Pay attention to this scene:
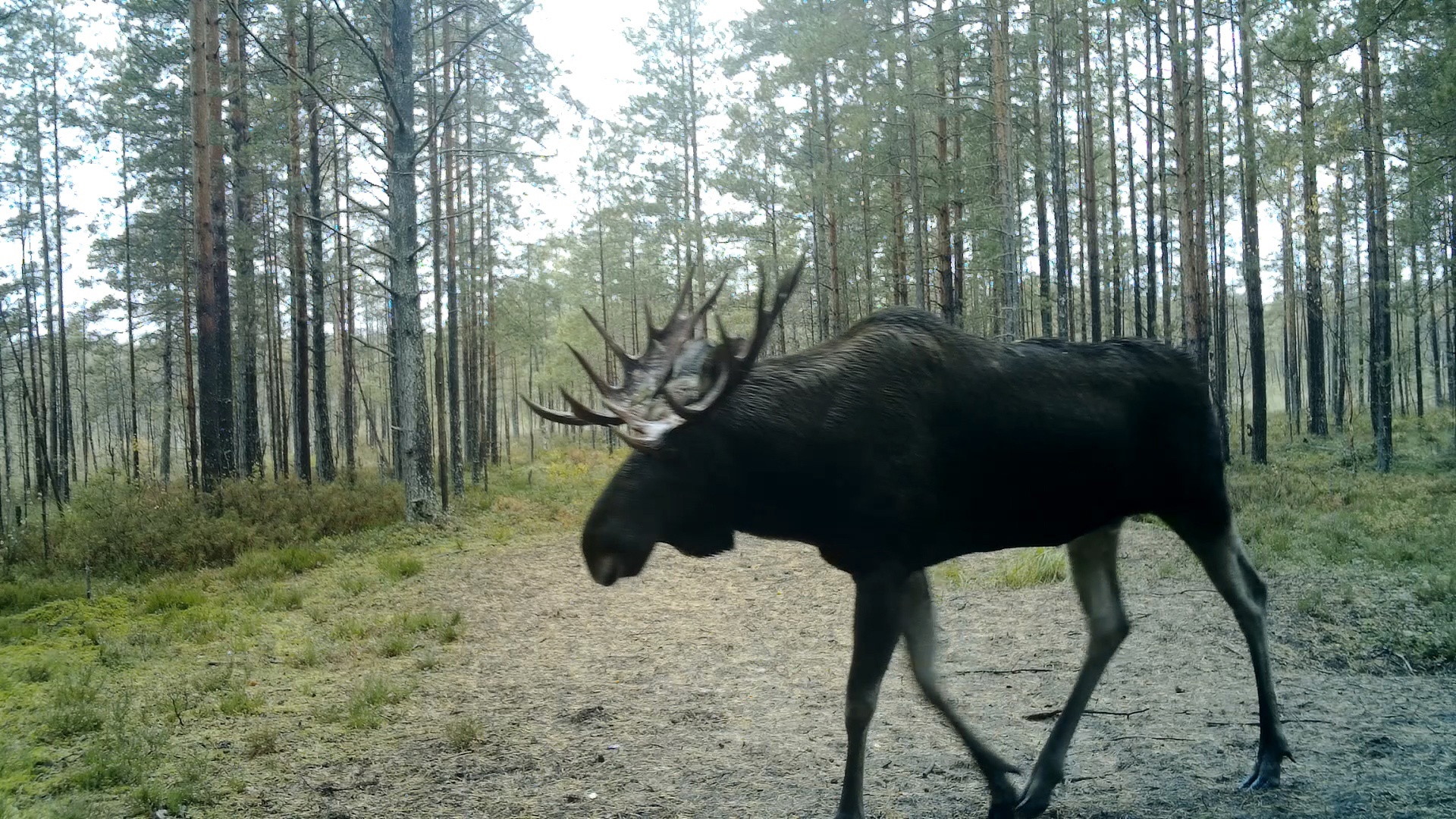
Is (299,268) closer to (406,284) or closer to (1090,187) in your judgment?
(406,284)

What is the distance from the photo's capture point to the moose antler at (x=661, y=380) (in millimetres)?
2637

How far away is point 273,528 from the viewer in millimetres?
11688

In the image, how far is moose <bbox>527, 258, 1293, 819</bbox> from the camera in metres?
2.81

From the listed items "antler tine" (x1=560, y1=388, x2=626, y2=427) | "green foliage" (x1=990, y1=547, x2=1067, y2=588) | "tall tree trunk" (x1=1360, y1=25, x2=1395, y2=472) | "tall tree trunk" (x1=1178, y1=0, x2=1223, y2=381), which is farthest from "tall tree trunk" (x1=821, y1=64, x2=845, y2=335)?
"antler tine" (x1=560, y1=388, x2=626, y2=427)

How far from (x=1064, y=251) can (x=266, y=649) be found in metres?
19.0

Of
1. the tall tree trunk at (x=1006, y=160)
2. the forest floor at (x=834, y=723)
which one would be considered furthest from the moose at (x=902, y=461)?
the tall tree trunk at (x=1006, y=160)

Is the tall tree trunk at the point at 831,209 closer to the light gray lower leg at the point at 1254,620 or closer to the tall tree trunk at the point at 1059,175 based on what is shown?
the tall tree trunk at the point at 1059,175

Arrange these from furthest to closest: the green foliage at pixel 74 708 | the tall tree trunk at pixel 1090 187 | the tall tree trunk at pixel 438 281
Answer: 1. the tall tree trunk at pixel 1090 187
2. the tall tree trunk at pixel 438 281
3. the green foliage at pixel 74 708

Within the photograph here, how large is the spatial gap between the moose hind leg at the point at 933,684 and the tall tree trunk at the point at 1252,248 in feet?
60.8

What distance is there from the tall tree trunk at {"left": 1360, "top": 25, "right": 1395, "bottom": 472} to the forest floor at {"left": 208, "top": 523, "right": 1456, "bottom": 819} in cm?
1080

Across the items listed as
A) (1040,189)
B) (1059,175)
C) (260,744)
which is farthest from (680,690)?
(1059,175)

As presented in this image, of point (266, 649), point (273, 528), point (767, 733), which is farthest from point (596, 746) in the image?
point (273, 528)

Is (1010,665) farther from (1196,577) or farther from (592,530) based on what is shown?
(592,530)

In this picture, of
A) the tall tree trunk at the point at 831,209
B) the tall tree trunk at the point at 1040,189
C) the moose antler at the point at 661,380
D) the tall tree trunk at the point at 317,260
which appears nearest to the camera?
the moose antler at the point at 661,380
